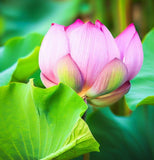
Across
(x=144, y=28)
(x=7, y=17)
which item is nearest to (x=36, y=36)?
(x=144, y=28)

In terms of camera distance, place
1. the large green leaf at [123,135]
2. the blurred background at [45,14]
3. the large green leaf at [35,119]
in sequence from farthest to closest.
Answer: the blurred background at [45,14] < the large green leaf at [123,135] < the large green leaf at [35,119]

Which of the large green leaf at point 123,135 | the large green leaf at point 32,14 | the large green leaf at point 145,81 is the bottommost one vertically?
the large green leaf at point 123,135

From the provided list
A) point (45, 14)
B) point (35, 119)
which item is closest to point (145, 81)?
point (35, 119)

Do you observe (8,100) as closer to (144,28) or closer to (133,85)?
(133,85)

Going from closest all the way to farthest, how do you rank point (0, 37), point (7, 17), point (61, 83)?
point (61, 83)
point (0, 37)
point (7, 17)

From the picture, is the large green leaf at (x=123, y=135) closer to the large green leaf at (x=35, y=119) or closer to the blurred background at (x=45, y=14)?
the large green leaf at (x=35, y=119)

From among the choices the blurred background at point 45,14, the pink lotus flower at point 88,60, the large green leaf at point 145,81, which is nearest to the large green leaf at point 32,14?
Answer: the blurred background at point 45,14

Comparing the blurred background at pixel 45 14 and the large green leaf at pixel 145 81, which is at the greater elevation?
the large green leaf at pixel 145 81
